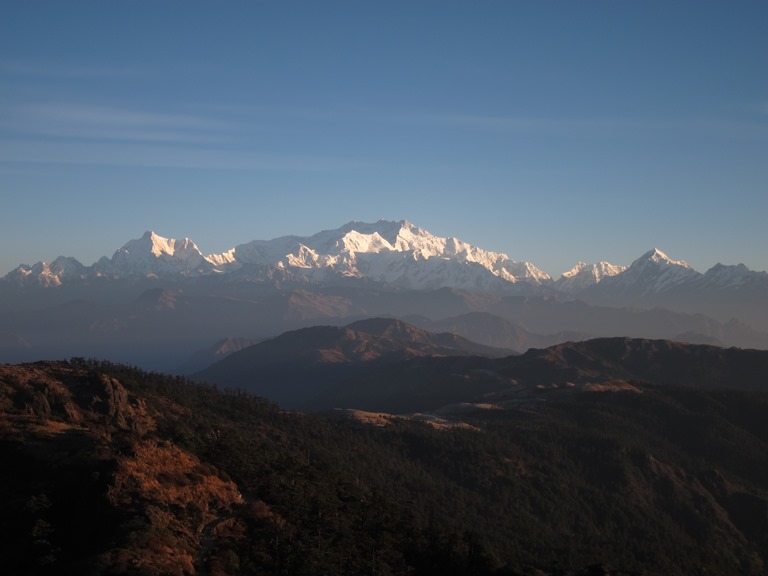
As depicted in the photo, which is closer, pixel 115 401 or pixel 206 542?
pixel 206 542

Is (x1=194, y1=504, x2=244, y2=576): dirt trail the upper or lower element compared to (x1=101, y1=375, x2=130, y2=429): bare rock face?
lower

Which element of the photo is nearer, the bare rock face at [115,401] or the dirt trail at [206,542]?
the dirt trail at [206,542]

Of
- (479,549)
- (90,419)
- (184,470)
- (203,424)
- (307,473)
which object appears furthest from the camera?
(203,424)

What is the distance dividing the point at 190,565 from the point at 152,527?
633 cm

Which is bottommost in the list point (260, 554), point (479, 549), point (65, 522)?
point (479, 549)

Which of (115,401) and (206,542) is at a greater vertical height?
(115,401)

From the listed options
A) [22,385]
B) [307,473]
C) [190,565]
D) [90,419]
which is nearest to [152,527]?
[190,565]

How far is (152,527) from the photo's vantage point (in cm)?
9006

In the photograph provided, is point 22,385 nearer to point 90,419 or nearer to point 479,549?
point 90,419

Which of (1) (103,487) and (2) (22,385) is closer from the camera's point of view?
(1) (103,487)

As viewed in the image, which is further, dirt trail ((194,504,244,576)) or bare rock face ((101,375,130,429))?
bare rock face ((101,375,130,429))

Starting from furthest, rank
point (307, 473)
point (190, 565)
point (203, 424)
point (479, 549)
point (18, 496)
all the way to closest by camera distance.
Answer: point (203, 424)
point (307, 473)
point (479, 549)
point (18, 496)
point (190, 565)

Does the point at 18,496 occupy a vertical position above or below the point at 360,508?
above

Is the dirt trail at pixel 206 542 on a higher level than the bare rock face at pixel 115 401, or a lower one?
lower
